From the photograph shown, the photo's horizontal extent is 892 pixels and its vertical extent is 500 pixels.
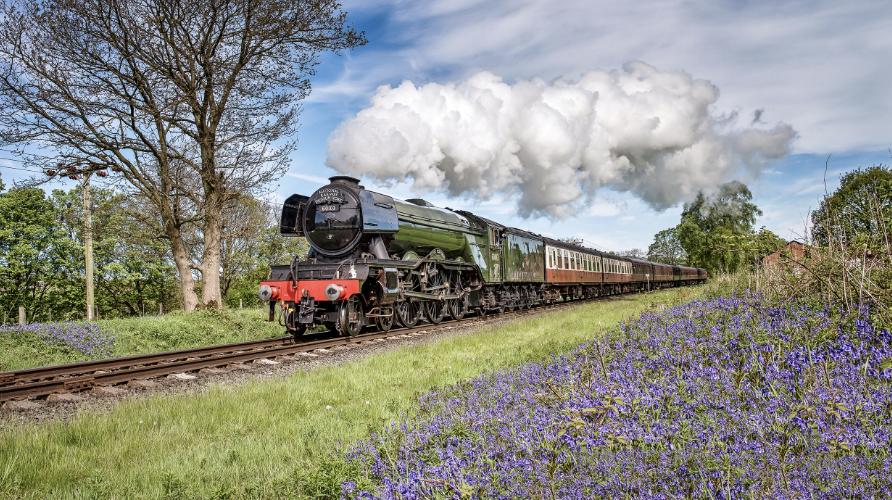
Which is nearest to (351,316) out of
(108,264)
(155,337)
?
(155,337)

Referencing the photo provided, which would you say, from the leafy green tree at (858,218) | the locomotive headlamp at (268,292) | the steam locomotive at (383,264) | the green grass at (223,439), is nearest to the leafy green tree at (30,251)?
the steam locomotive at (383,264)

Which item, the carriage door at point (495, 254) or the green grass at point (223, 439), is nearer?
the green grass at point (223, 439)

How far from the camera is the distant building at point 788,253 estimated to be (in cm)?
769

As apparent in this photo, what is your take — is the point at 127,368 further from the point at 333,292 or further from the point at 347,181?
the point at 347,181

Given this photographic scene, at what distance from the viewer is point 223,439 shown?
14.7ft

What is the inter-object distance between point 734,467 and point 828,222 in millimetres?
6422

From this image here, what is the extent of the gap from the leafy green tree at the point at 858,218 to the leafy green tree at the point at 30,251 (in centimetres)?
3752

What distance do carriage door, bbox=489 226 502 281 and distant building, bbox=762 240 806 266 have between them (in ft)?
32.2

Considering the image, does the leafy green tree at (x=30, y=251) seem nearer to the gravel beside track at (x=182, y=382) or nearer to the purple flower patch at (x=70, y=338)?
the purple flower patch at (x=70, y=338)

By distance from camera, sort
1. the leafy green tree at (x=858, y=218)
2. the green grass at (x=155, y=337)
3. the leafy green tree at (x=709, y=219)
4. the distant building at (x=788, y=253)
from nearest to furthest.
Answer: the leafy green tree at (x=858, y=218) < the distant building at (x=788, y=253) < the green grass at (x=155, y=337) < the leafy green tree at (x=709, y=219)

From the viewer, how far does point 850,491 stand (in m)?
2.47

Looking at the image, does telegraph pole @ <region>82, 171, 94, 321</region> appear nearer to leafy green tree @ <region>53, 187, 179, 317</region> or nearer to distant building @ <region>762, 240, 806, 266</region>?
leafy green tree @ <region>53, 187, 179, 317</region>

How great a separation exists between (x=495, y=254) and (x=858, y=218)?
450 inches

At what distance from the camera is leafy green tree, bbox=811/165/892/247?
666 centimetres
